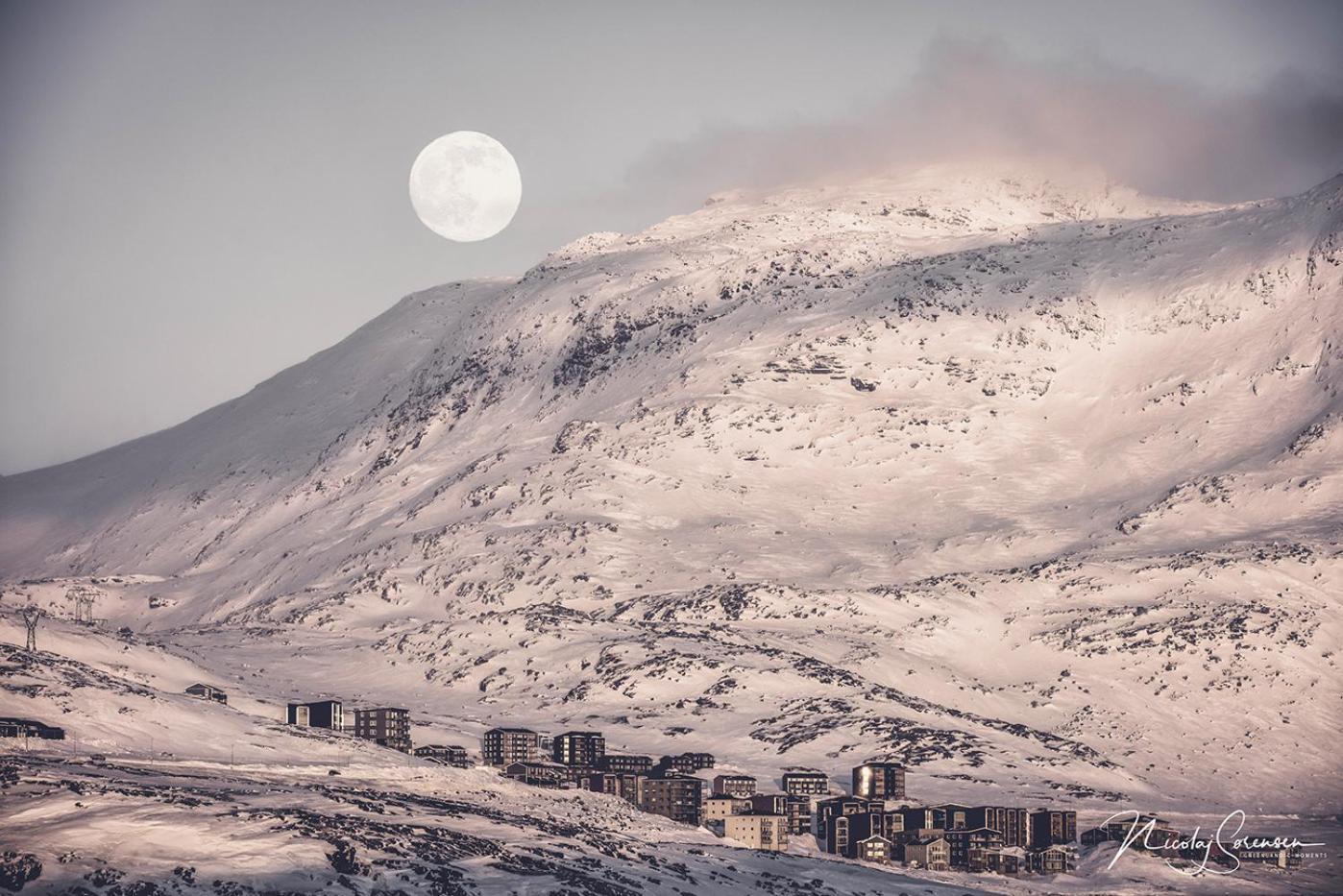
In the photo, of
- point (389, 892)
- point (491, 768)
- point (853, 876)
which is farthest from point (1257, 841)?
point (389, 892)

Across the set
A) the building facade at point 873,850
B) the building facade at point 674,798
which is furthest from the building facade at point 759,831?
the building facade at point 873,850

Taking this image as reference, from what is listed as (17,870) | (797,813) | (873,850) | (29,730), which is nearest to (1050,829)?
(873,850)

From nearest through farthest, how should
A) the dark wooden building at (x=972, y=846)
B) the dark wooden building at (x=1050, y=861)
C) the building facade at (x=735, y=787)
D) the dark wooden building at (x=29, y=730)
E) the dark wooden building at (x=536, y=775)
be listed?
the dark wooden building at (x=29, y=730) → the dark wooden building at (x=1050, y=861) → the dark wooden building at (x=972, y=846) → the dark wooden building at (x=536, y=775) → the building facade at (x=735, y=787)

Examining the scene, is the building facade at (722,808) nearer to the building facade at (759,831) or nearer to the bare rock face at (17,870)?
the building facade at (759,831)

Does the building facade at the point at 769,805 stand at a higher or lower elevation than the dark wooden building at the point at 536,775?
lower

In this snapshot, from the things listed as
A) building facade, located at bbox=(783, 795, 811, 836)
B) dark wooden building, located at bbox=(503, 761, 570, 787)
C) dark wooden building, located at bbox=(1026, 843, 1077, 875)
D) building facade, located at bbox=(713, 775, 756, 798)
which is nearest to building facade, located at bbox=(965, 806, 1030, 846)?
dark wooden building, located at bbox=(1026, 843, 1077, 875)

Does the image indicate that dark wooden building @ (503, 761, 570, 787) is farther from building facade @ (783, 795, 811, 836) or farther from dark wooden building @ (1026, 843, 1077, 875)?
dark wooden building @ (1026, 843, 1077, 875)

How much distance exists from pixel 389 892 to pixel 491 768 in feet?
225

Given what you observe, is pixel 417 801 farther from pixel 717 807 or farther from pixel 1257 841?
pixel 1257 841

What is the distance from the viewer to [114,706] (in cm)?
19225

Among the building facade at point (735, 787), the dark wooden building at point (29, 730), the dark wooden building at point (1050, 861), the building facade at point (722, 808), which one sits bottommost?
the dark wooden building at point (1050, 861)

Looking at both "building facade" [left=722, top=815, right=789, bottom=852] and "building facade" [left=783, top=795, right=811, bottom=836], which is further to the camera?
"building facade" [left=783, top=795, right=811, bottom=836]

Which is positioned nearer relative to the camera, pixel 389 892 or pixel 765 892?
pixel 389 892

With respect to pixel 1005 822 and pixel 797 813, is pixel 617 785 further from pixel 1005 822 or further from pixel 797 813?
pixel 1005 822
